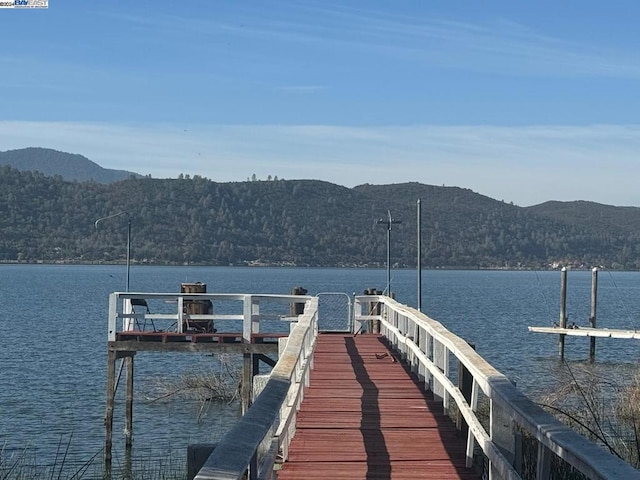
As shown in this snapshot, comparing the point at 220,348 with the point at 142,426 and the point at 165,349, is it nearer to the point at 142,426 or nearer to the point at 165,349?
the point at 165,349

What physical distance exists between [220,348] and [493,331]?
38963 mm

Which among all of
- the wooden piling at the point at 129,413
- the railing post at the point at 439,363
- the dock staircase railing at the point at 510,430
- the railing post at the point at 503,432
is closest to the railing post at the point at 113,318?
the wooden piling at the point at 129,413

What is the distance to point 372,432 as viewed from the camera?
35.7 feet

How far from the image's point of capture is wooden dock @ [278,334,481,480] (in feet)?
30.3

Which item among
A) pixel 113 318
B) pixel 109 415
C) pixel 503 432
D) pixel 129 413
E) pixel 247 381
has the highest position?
pixel 503 432

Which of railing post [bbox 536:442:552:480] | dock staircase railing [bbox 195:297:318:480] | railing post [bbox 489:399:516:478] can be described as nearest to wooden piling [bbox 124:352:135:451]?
dock staircase railing [bbox 195:297:318:480]

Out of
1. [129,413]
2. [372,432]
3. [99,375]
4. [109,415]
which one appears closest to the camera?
[372,432]

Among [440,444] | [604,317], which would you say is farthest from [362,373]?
[604,317]

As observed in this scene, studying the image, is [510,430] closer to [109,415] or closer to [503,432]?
[503,432]

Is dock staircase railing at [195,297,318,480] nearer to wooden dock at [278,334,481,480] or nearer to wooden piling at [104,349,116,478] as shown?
wooden dock at [278,334,481,480]

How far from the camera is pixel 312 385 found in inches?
555

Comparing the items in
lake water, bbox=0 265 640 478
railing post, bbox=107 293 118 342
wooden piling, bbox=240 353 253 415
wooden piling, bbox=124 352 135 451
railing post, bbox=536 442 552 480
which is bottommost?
lake water, bbox=0 265 640 478

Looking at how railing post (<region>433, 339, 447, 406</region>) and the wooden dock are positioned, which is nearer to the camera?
the wooden dock

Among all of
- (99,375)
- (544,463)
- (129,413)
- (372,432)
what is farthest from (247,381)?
(99,375)
